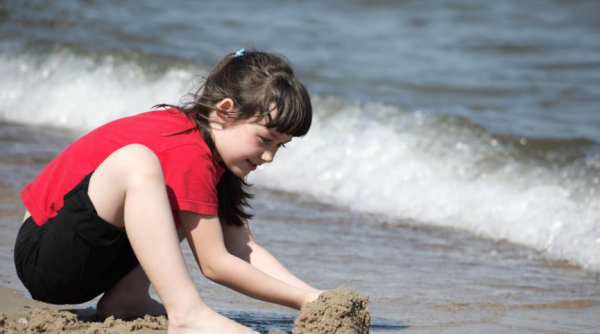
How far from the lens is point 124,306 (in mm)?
2697

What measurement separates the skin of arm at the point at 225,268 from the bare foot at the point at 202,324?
6.2 inches

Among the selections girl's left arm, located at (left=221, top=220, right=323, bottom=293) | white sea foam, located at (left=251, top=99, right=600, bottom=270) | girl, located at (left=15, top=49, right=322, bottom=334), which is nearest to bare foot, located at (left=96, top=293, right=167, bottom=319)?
girl, located at (left=15, top=49, right=322, bottom=334)

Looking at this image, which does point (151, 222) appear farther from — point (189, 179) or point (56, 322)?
point (56, 322)

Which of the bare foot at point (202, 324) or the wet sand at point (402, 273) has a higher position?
the wet sand at point (402, 273)

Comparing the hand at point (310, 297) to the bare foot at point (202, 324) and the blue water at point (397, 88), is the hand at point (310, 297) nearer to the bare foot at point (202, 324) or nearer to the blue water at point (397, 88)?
the bare foot at point (202, 324)

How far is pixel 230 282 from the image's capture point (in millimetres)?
2479

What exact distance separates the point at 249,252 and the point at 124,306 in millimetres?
443

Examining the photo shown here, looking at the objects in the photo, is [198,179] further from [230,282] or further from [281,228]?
[281,228]

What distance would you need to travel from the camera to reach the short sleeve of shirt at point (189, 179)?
2334 millimetres

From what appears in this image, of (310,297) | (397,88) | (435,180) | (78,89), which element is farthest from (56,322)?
(397,88)

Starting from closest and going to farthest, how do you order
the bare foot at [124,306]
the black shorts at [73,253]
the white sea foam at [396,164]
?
the black shorts at [73,253] < the bare foot at [124,306] < the white sea foam at [396,164]

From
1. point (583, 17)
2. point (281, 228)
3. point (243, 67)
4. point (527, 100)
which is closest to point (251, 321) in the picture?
point (243, 67)

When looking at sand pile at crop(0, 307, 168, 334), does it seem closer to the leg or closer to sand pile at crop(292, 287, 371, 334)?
the leg

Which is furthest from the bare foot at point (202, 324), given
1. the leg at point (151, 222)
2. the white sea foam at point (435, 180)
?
the white sea foam at point (435, 180)
